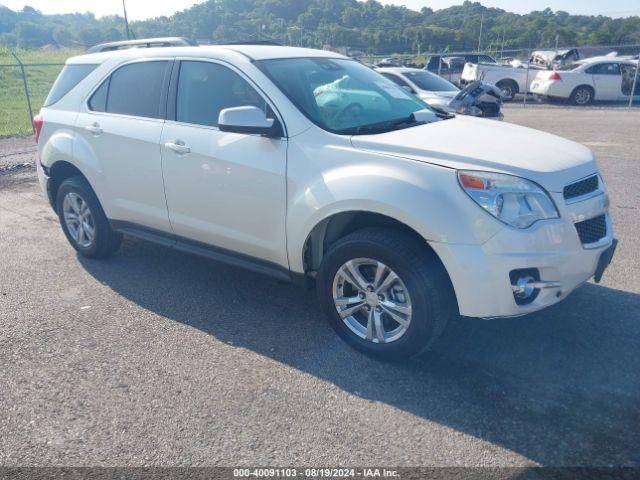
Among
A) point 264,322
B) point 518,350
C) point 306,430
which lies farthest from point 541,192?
point 264,322

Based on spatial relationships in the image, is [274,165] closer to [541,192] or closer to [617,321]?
[541,192]

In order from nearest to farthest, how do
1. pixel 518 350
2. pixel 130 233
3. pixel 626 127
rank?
pixel 518 350 → pixel 130 233 → pixel 626 127

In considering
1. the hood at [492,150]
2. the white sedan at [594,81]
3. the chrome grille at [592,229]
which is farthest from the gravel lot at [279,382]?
the white sedan at [594,81]

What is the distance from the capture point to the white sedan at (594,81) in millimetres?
19516

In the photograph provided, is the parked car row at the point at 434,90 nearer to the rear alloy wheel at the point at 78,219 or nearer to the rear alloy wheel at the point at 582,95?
the rear alloy wheel at the point at 582,95

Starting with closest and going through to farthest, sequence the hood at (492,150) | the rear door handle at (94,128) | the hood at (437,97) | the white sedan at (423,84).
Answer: the hood at (492,150)
the rear door handle at (94,128)
the hood at (437,97)
the white sedan at (423,84)

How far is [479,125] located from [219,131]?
1.90 meters

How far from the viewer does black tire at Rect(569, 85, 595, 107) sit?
775 inches

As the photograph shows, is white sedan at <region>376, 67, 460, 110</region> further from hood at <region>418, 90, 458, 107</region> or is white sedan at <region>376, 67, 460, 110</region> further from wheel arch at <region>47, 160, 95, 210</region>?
wheel arch at <region>47, 160, 95, 210</region>

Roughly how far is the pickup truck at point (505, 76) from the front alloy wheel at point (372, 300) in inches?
723

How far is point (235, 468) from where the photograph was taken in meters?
2.74

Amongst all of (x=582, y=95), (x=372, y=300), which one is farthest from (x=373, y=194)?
(x=582, y=95)

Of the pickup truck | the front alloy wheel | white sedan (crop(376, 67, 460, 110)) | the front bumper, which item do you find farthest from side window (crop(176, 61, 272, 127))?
the pickup truck

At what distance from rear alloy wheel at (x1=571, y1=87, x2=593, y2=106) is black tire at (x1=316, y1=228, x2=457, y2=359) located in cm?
1878
